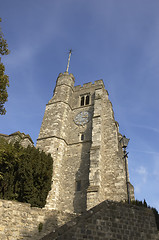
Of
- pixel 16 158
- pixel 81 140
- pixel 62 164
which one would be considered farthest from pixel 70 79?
pixel 16 158

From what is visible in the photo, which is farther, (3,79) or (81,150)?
(81,150)

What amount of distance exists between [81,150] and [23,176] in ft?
25.8

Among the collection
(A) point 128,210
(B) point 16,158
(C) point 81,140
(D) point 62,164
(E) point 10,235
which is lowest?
(E) point 10,235

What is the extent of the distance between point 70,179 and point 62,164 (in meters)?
1.65

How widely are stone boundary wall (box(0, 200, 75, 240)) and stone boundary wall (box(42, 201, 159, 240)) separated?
2.82m

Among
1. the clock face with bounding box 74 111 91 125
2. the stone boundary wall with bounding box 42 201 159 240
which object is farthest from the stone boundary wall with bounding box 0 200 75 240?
the clock face with bounding box 74 111 91 125

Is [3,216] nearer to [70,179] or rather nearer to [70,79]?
[70,179]

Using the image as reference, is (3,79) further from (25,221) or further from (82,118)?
(82,118)

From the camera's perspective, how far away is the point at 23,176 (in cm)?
1253

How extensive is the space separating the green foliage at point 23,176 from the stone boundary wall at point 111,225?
5.65 meters

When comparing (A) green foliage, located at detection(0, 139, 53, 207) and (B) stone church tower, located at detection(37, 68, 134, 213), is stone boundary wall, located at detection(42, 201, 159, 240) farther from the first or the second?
(B) stone church tower, located at detection(37, 68, 134, 213)

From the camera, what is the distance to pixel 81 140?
67.1 feet

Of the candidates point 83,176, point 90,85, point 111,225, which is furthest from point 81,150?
point 111,225

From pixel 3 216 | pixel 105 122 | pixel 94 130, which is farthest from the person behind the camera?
pixel 105 122
